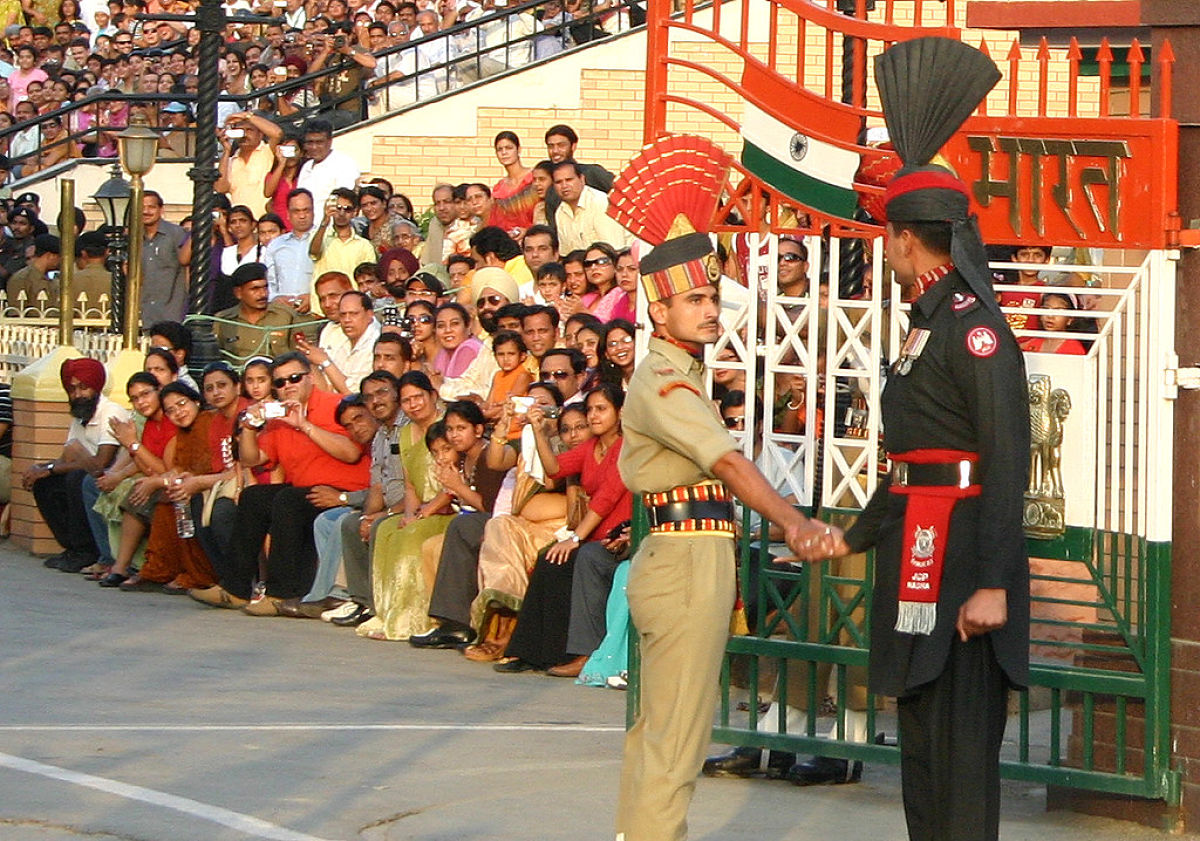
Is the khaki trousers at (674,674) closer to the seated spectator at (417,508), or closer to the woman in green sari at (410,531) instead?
the seated spectator at (417,508)

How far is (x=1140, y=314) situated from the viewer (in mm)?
7691

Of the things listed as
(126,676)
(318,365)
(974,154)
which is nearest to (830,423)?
(974,154)

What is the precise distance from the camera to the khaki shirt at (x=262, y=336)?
55.8ft

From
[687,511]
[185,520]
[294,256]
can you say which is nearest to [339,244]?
[294,256]

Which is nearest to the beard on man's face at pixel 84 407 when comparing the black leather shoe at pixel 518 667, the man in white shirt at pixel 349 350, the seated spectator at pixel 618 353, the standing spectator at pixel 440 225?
the man in white shirt at pixel 349 350

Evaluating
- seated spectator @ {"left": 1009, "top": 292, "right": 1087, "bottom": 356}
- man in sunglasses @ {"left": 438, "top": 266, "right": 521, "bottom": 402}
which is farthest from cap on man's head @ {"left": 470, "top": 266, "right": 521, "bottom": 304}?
seated spectator @ {"left": 1009, "top": 292, "right": 1087, "bottom": 356}

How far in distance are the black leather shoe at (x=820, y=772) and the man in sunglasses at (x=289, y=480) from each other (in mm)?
5612

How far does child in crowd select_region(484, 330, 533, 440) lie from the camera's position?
13109mm

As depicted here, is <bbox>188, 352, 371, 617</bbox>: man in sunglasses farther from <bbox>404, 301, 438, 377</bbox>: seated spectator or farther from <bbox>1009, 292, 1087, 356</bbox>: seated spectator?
<bbox>1009, 292, 1087, 356</bbox>: seated spectator

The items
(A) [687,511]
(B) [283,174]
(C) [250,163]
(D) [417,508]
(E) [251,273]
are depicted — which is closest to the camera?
(A) [687,511]

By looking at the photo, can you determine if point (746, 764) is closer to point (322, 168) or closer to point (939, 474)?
point (939, 474)

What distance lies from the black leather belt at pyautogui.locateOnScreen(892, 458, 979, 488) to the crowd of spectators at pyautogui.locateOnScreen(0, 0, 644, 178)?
50.7ft

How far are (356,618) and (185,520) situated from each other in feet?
6.53

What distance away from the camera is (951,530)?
6035 millimetres
